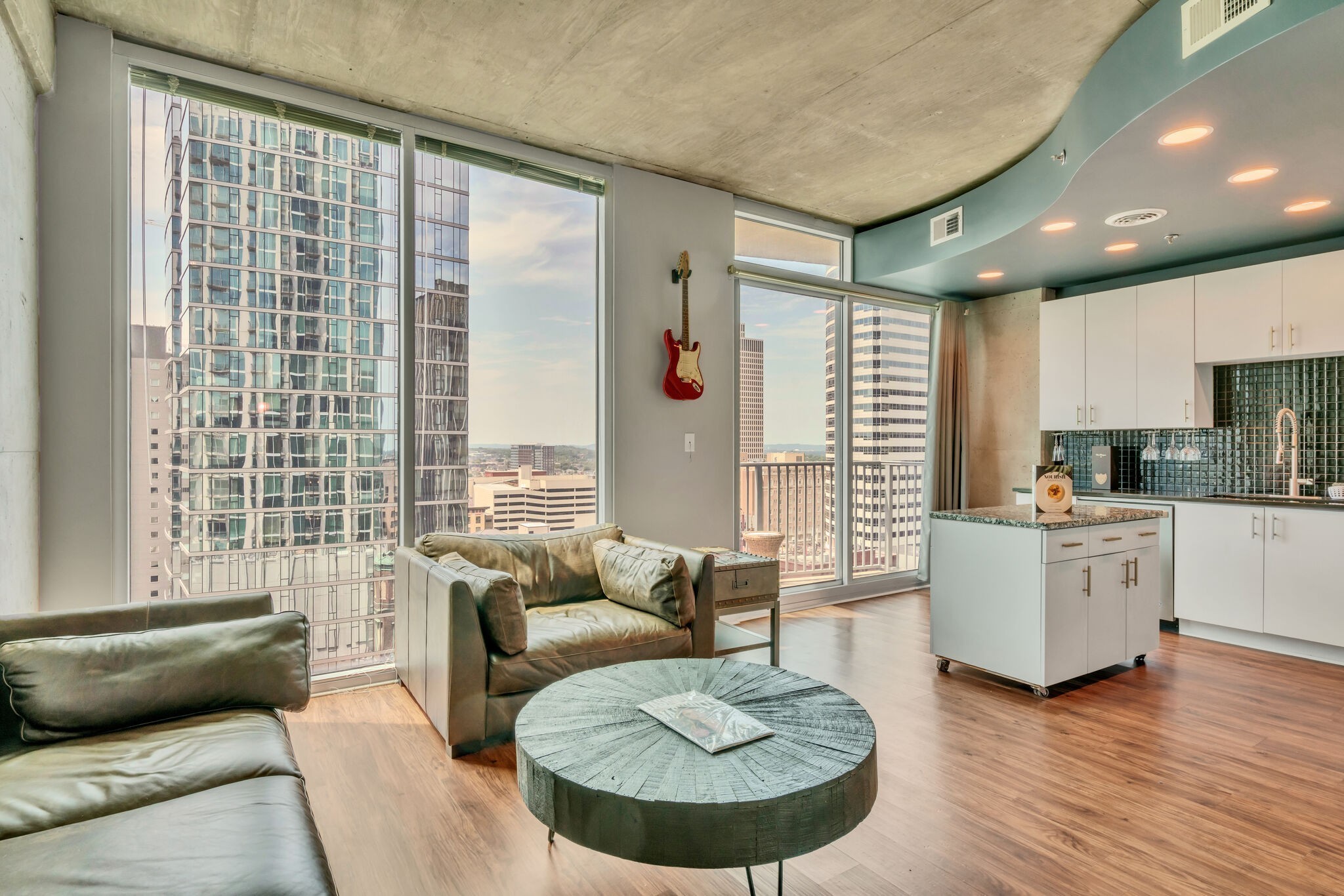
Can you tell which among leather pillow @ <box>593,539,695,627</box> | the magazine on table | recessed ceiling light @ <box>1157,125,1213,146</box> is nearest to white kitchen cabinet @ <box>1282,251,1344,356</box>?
recessed ceiling light @ <box>1157,125,1213,146</box>

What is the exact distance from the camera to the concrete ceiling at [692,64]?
2619 mm

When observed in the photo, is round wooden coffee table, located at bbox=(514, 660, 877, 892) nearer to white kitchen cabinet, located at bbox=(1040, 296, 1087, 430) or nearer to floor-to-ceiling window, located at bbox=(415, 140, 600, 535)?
floor-to-ceiling window, located at bbox=(415, 140, 600, 535)

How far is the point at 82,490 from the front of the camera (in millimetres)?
2697

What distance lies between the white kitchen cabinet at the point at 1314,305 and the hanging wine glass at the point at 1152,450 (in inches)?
37.4

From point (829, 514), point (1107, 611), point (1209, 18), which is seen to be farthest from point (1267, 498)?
point (1209, 18)

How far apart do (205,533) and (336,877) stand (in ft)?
6.02

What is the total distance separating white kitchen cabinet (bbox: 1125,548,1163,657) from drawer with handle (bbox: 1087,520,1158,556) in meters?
0.03

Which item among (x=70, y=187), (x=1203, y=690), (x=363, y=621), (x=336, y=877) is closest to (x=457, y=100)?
(x=70, y=187)

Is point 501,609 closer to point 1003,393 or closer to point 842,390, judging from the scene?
point 842,390

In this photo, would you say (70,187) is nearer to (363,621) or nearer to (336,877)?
(363,621)

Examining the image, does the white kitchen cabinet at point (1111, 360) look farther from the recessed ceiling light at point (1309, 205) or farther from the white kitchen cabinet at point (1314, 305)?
the recessed ceiling light at point (1309, 205)

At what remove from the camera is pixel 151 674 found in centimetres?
176

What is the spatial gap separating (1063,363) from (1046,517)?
7.45ft

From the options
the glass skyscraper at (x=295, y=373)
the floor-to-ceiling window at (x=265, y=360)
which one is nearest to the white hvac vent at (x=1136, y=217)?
the glass skyscraper at (x=295, y=373)
